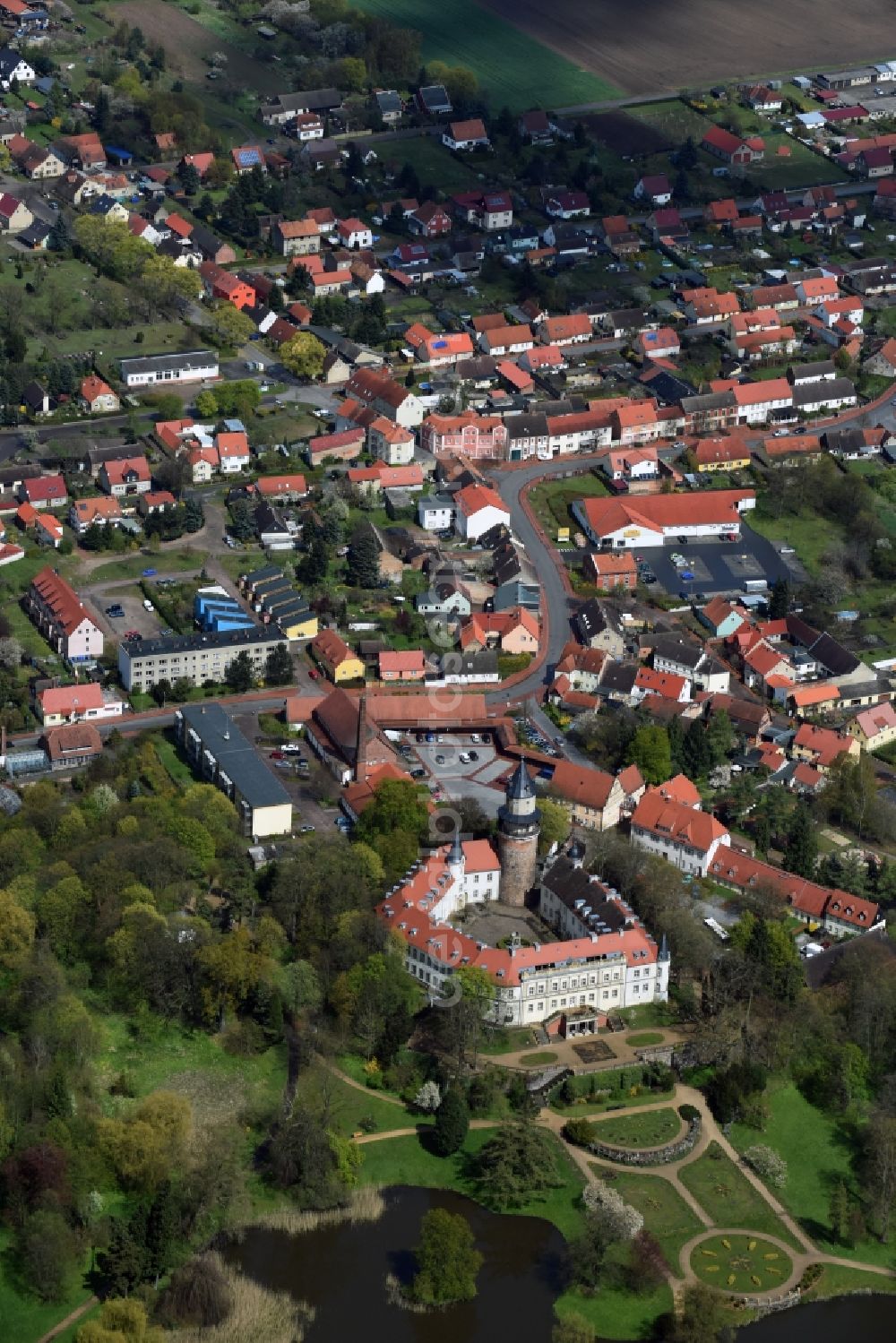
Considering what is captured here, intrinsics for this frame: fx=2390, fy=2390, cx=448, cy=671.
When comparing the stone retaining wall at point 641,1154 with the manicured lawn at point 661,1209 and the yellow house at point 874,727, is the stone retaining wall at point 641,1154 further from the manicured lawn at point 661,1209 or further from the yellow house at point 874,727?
the yellow house at point 874,727

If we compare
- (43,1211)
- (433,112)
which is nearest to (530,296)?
(433,112)

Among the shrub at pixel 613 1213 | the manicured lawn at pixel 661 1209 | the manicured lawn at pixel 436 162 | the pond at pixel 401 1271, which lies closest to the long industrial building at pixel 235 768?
the pond at pixel 401 1271

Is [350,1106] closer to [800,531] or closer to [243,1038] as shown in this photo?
[243,1038]

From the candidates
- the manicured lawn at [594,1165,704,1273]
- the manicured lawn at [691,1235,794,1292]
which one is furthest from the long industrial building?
the manicured lawn at [691,1235,794,1292]

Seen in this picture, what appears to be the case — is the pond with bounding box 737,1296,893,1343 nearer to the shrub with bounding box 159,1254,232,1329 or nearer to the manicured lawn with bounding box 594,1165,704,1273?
the manicured lawn with bounding box 594,1165,704,1273

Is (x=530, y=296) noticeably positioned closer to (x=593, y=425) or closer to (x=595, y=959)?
(x=593, y=425)
